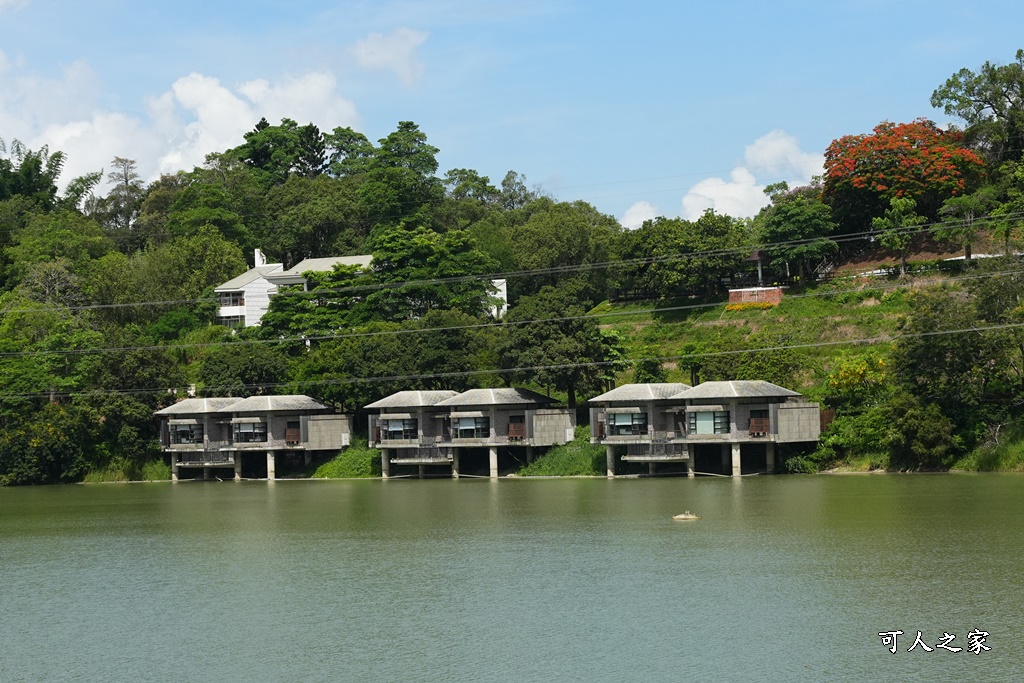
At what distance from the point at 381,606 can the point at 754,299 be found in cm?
5078

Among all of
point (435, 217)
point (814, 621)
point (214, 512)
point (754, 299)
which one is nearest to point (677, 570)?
point (814, 621)

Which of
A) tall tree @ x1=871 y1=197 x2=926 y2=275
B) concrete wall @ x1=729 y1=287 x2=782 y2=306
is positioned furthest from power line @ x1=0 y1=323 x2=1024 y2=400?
tall tree @ x1=871 y1=197 x2=926 y2=275

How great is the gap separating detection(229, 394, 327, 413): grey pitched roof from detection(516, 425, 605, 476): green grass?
13040 millimetres

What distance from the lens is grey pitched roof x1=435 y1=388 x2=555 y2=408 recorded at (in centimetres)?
6181

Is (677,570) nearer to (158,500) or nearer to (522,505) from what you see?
(522,505)

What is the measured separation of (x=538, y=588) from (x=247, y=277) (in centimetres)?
6235

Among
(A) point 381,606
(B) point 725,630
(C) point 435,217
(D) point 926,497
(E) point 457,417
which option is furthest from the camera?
(C) point 435,217

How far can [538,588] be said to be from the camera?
30.7 meters

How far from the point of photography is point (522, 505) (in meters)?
47.5

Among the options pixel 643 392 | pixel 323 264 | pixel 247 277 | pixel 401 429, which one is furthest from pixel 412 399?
pixel 247 277

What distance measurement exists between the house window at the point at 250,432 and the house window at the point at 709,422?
24518 mm

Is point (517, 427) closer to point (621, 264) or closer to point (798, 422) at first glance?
point (798, 422)

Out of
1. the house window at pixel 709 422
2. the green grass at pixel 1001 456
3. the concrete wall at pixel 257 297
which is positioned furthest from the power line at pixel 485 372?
the concrete wall at pixel 257 297

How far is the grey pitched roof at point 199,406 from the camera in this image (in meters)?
66.6
